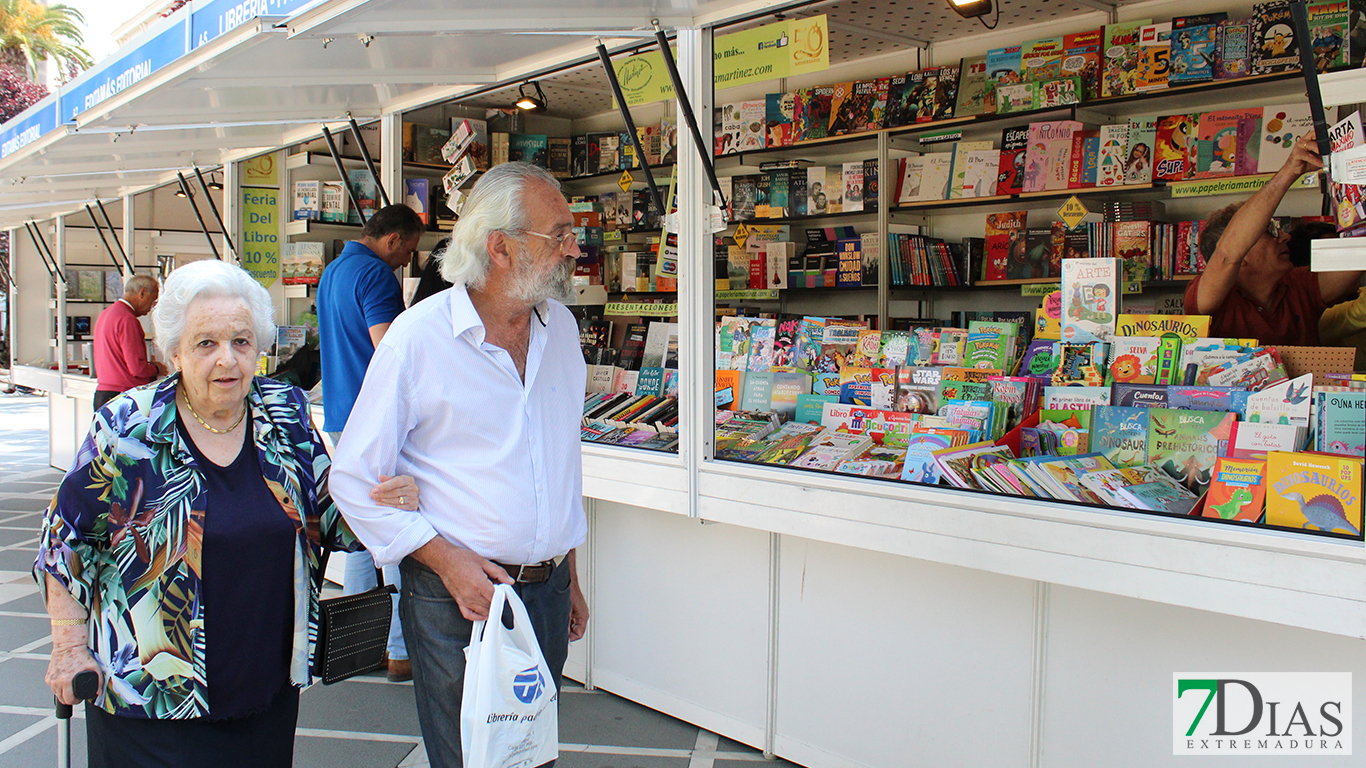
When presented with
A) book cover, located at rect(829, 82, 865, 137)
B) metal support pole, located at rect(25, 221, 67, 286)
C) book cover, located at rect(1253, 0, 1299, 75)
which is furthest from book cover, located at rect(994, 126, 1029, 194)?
metal support pole, located at rect(25, 221, 67, 286)

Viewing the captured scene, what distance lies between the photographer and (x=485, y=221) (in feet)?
5.81

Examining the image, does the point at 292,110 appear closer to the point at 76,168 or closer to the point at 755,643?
the point at 76,168

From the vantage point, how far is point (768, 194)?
5.65m

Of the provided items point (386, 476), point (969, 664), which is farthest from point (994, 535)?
point (386, 476)

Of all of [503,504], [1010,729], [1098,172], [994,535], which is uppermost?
[1098,172]

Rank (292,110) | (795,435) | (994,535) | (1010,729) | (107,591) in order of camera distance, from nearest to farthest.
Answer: (107,591) < (994,535) < (1010,729) < (795,435) < (292,110)

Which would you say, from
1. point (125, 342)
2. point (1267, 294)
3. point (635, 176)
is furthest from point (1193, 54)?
point (125, 342)

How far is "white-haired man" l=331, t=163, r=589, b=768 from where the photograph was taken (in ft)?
5.42

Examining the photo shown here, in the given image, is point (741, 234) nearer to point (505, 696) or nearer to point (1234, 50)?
point (1234, 50)

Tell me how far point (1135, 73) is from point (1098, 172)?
46cm

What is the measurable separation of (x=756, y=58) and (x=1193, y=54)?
2.56 m

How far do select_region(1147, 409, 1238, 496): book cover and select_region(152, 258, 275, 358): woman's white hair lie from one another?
2.11m

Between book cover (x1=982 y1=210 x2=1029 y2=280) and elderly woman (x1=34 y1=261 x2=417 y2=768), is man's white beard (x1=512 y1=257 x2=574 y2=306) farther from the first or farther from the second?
book cover (x1=982 y1=210 x2=1029 y2=280)

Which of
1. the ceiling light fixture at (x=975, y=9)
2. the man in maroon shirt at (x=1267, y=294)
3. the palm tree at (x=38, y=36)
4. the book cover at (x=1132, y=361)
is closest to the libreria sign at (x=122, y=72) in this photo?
the book cover at (x=1132, y=361)
